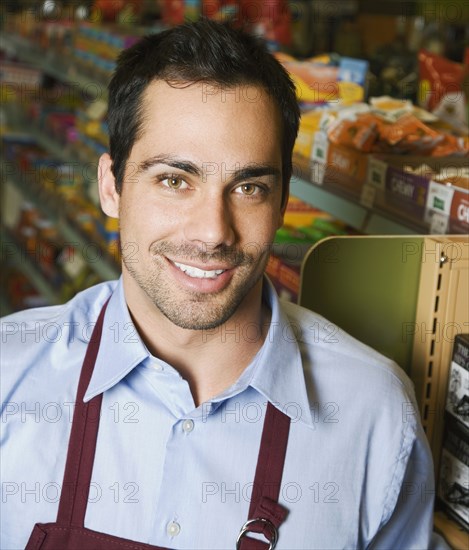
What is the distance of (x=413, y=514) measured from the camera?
146 centimetres

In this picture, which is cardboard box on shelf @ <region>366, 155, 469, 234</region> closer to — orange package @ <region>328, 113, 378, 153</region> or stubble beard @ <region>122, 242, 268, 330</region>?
orange package @ <region>328, 113, 378, 153</region>

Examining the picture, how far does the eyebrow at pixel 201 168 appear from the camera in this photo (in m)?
1.33

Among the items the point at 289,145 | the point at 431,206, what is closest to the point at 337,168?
the point at 431,206

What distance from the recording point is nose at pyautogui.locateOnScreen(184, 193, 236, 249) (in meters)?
1.31

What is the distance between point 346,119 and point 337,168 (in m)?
0.12

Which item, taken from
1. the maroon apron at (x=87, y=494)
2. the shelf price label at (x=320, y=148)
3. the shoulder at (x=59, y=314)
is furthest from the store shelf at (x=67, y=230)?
the maroon apron at (x=87, y=494)

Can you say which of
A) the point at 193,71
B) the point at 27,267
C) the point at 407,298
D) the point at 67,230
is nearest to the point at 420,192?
the point at 407,298

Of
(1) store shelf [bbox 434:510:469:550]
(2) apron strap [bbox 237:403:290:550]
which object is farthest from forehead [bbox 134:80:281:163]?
(1) store shelf [bbox 434:510:469:550]

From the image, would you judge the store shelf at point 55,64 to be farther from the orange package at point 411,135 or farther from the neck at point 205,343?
the neck at point 205,343

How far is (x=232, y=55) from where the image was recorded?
1415 millimetres

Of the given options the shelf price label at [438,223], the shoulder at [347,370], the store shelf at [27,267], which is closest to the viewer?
the shoulder at [347,370]

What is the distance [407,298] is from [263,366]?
313mm

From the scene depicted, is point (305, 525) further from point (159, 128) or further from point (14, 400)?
point (159, 128)

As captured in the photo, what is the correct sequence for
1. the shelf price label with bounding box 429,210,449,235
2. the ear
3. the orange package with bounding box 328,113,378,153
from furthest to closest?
the orange package with bounding box 328,113,378,153, the shelf price label with bounding box 429,210,449,235, the ear
